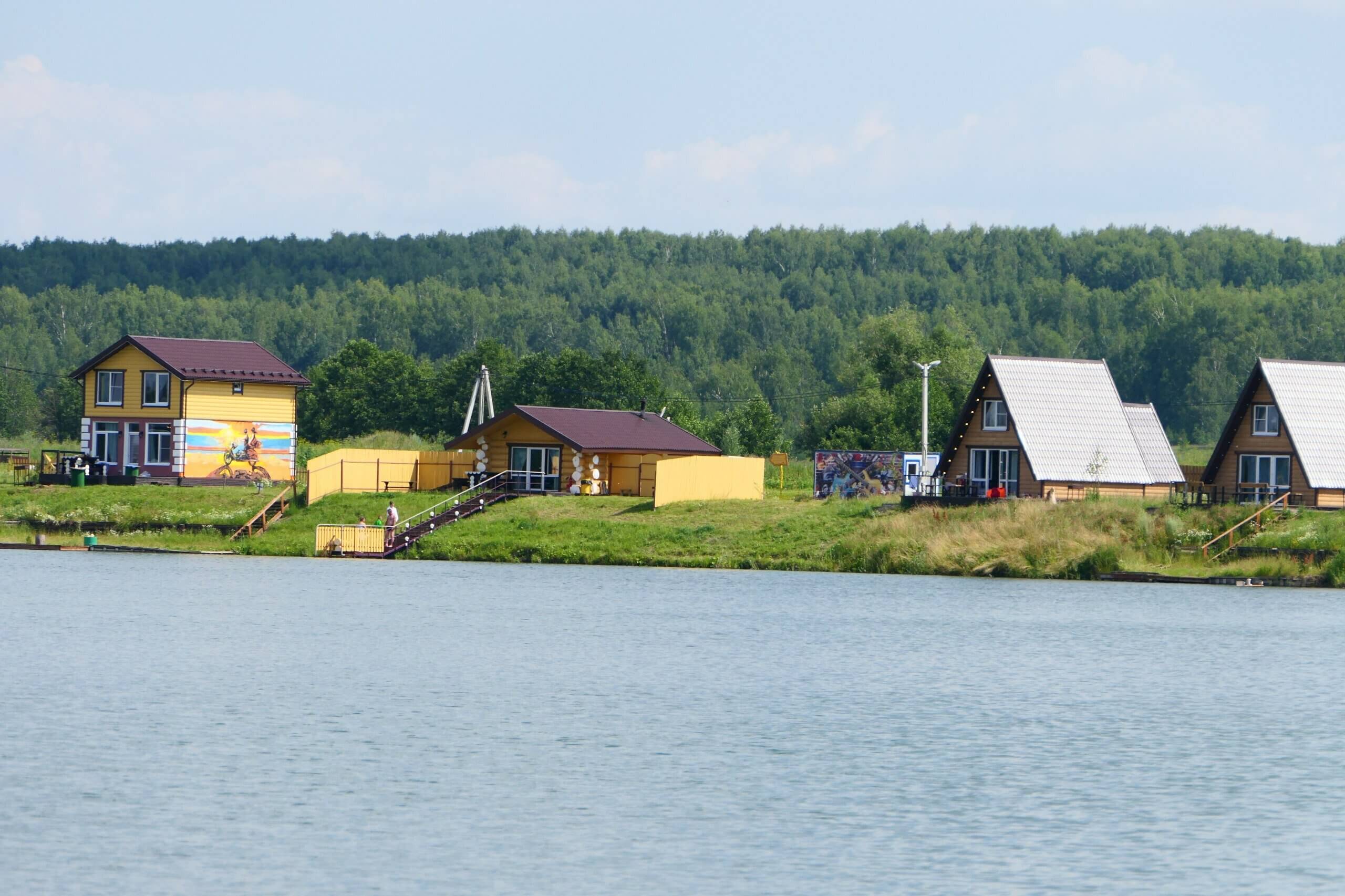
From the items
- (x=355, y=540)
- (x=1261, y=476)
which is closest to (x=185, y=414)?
(x=355, y=540)

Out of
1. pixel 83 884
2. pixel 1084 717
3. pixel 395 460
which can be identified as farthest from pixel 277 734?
pixel 395 460

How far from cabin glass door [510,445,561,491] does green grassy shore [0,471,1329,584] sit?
16.6 ft

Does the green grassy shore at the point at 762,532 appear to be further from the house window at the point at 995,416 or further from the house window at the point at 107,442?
the house window at the point at 995,416

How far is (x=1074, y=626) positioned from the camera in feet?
147

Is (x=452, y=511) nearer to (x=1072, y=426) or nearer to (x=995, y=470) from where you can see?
(x=995, y=470)

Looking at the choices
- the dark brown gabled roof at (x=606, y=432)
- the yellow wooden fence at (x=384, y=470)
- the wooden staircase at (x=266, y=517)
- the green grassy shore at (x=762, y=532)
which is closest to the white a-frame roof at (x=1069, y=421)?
the green grassy shore at (x=762, y=532)

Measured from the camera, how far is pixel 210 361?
8306cm

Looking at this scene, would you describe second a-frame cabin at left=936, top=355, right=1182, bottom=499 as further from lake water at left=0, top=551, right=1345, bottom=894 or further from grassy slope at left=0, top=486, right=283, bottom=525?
grassy slope at left=0, top=486, right=283, bottom=525

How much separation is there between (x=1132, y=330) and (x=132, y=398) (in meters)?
129

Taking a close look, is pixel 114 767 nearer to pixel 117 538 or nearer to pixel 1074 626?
pixel 1074 626

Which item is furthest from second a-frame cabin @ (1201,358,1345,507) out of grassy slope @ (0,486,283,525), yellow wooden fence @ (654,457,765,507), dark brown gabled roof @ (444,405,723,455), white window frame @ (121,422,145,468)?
white window frame @ (121,422,145,468)

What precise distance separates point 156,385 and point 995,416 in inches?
1470

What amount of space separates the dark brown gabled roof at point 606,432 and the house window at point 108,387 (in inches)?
606

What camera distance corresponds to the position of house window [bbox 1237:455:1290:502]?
70.7 m
